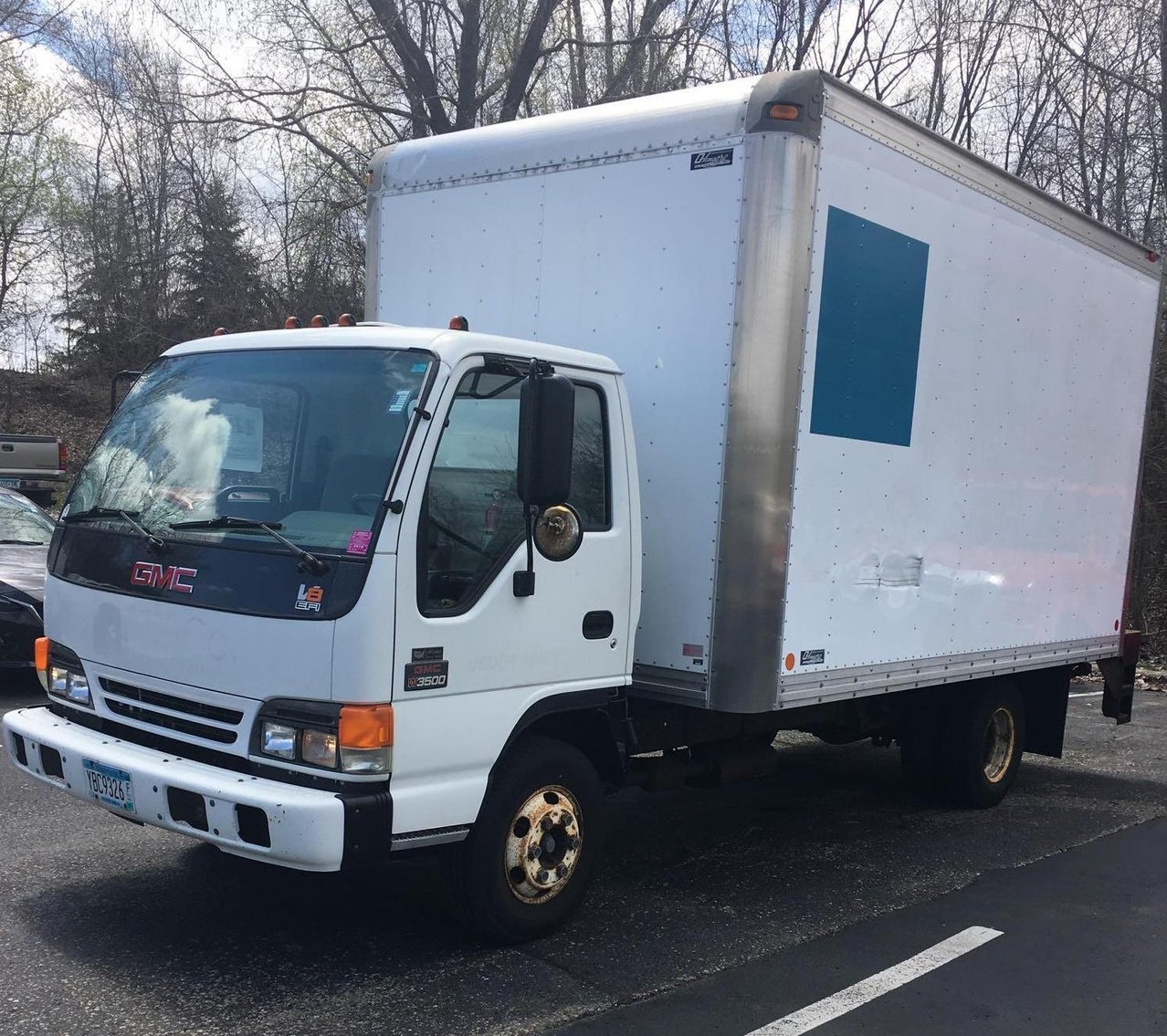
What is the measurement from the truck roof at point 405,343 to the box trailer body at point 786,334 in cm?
59

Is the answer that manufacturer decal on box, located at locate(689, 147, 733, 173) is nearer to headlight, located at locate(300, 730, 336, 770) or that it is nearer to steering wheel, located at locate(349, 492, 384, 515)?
steering wheel, located at locate(349, 492, 384, 515)

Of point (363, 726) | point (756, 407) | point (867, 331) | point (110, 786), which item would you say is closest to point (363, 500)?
point (363, 726)

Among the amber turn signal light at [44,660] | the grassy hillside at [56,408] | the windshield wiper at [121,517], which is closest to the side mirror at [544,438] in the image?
the windshield wiper at [121,517]

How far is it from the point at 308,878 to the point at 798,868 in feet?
8.11

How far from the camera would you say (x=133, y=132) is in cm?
2575

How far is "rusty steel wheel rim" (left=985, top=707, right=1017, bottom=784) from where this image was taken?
7.68 m

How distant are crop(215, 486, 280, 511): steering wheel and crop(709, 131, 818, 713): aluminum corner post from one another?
6.09 ft

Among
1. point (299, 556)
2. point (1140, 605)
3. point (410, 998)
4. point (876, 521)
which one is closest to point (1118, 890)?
point (876, 521)

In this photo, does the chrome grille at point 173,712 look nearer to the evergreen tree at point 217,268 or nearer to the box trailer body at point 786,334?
the box trailer body at point 786,334

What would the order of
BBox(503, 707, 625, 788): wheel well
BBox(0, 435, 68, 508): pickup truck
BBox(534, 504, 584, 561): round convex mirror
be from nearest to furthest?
BBox(534, 504, 584, 561): round convex mirror, BBox(503, 707, 625, 788): wheel well, BBox(0, 435, 68, 508): pickup truck

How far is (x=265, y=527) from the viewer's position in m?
4.18

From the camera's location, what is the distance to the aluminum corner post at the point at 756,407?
5.02m

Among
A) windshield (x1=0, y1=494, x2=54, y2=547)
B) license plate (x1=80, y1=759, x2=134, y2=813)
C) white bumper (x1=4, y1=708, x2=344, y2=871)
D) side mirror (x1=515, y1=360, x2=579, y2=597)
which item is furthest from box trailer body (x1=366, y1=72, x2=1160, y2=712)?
windshield (x1=0, y1=494, x2=54, y2=547)

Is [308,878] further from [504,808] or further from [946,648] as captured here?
A: [946,648]
